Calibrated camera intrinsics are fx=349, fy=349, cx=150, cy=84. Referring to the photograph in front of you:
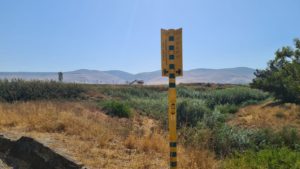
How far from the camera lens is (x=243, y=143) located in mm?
10641

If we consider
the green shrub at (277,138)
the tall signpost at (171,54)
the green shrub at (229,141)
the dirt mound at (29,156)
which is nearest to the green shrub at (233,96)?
the green shrub at (277,138)

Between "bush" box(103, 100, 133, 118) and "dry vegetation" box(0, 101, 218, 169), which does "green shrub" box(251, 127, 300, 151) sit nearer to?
"dry vegetation" box(0, 101, 218, 169)

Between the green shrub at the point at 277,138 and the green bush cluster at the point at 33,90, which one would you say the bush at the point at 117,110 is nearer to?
the green bush cluster at the point at 33,90

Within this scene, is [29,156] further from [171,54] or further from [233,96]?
[233,96]

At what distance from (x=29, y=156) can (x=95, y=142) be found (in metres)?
1.51

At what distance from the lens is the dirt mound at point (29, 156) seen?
22.7ft

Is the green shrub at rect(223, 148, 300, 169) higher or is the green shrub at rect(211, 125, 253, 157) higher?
the green shrub at rect(223, 148, 300, 169)

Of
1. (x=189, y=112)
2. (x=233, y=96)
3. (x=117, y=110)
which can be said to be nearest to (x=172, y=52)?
(x=189, y=112)

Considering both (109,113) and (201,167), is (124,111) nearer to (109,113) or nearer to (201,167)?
(109,113)

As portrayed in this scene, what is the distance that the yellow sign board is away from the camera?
5402 millimetres

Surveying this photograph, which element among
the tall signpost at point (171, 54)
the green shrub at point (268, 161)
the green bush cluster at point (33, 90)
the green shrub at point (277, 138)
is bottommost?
the green shrub at point (277, 138)

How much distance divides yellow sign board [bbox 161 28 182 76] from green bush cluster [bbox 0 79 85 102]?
16.8m

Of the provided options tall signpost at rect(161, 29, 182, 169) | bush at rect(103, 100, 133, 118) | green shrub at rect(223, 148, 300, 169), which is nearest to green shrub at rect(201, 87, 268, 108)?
bush at rect(103, 100, 133, 118)

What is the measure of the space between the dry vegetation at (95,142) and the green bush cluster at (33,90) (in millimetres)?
10318
